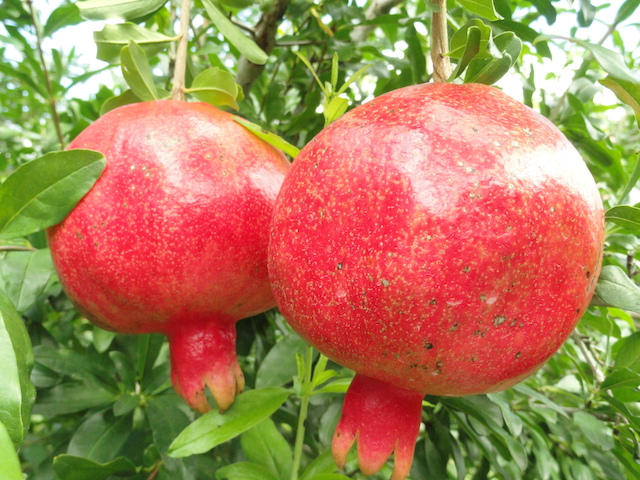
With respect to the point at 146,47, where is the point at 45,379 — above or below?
below

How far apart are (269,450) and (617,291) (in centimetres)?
57

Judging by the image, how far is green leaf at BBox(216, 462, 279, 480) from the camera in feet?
2.68

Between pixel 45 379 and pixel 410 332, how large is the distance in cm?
87

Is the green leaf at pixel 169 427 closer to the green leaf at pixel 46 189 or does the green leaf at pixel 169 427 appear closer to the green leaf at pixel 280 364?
the green leaf at pixel 280 364

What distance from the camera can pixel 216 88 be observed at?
923 millimetres

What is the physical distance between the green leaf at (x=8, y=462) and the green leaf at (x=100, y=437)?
2.43 feet

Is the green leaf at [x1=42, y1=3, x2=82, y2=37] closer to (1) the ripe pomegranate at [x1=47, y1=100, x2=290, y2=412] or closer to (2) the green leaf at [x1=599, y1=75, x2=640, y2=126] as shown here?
(1) the ripe pomegranate at [x1=47, y1=100, x2=290, y2=412]

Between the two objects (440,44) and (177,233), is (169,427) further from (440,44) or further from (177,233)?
(440,44)

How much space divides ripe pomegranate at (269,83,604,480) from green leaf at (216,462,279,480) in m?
0.33

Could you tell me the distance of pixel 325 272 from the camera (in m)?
0.56

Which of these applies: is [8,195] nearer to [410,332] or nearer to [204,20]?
[410,332]

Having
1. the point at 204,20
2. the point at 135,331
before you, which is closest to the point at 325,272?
the point at 135,331

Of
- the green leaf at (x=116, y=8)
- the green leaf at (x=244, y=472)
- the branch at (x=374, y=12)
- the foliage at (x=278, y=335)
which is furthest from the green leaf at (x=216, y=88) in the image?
the green leaf at (x=244, y=472)

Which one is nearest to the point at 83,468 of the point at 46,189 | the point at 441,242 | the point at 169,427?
the point at 169,427
